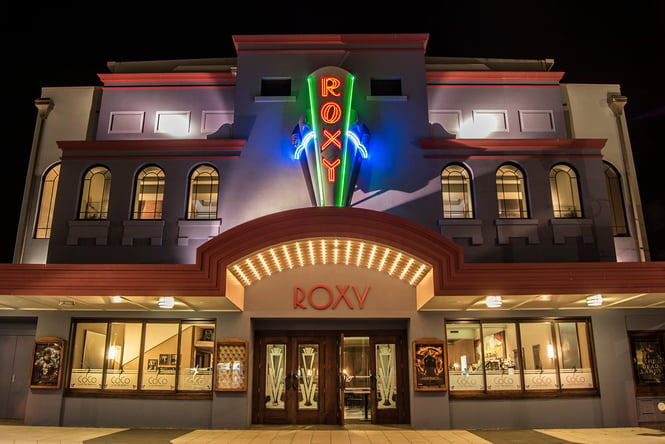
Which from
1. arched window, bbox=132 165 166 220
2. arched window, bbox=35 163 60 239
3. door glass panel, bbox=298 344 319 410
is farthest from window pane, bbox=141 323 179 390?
arched window, bbox=35 163 60 239

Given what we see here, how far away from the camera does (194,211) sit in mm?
15336

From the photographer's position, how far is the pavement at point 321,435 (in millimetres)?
12008

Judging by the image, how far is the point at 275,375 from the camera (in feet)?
49.7

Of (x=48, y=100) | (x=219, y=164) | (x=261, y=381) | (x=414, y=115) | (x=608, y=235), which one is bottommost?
(x=261, y=381)

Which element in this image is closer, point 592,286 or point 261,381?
point 592,286

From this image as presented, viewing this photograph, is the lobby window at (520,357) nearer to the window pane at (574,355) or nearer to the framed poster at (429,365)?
the window pane at (574,355)

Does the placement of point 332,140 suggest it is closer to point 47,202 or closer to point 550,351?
point 550,351

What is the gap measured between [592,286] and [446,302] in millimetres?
3414

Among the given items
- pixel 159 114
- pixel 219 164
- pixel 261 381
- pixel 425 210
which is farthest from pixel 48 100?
pixel 425 210

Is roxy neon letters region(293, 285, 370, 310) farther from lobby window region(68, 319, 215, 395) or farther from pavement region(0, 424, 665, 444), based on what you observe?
pavement region(0, 424, 665, 444)

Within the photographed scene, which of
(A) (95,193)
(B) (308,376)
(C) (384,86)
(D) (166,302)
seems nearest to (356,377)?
(B) (308,376)

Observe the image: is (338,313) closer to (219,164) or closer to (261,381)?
(261,381)

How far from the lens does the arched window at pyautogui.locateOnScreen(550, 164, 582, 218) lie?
15.2m

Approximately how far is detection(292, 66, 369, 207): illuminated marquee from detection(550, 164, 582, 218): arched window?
18.9 feet
